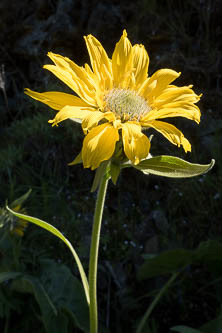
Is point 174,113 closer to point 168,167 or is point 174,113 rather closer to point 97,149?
point 168,167

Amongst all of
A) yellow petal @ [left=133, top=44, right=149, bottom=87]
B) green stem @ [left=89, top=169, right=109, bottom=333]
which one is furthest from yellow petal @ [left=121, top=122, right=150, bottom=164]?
yellow petal @ [left=133, top=44, right=149, bottom=87]

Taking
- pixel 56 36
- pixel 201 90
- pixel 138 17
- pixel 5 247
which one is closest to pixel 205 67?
pixel 201 90

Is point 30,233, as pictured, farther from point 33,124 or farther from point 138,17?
point 138,17

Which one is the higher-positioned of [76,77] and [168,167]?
[76,77]

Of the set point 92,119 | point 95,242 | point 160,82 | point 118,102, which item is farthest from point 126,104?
point 95,242

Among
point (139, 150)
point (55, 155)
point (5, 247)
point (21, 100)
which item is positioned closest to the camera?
point (139, 150)

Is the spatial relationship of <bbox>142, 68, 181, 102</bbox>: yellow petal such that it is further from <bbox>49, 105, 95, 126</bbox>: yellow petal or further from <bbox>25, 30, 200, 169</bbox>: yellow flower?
<bbox>49, 105, 95, 126</bbox>: yellow petal
